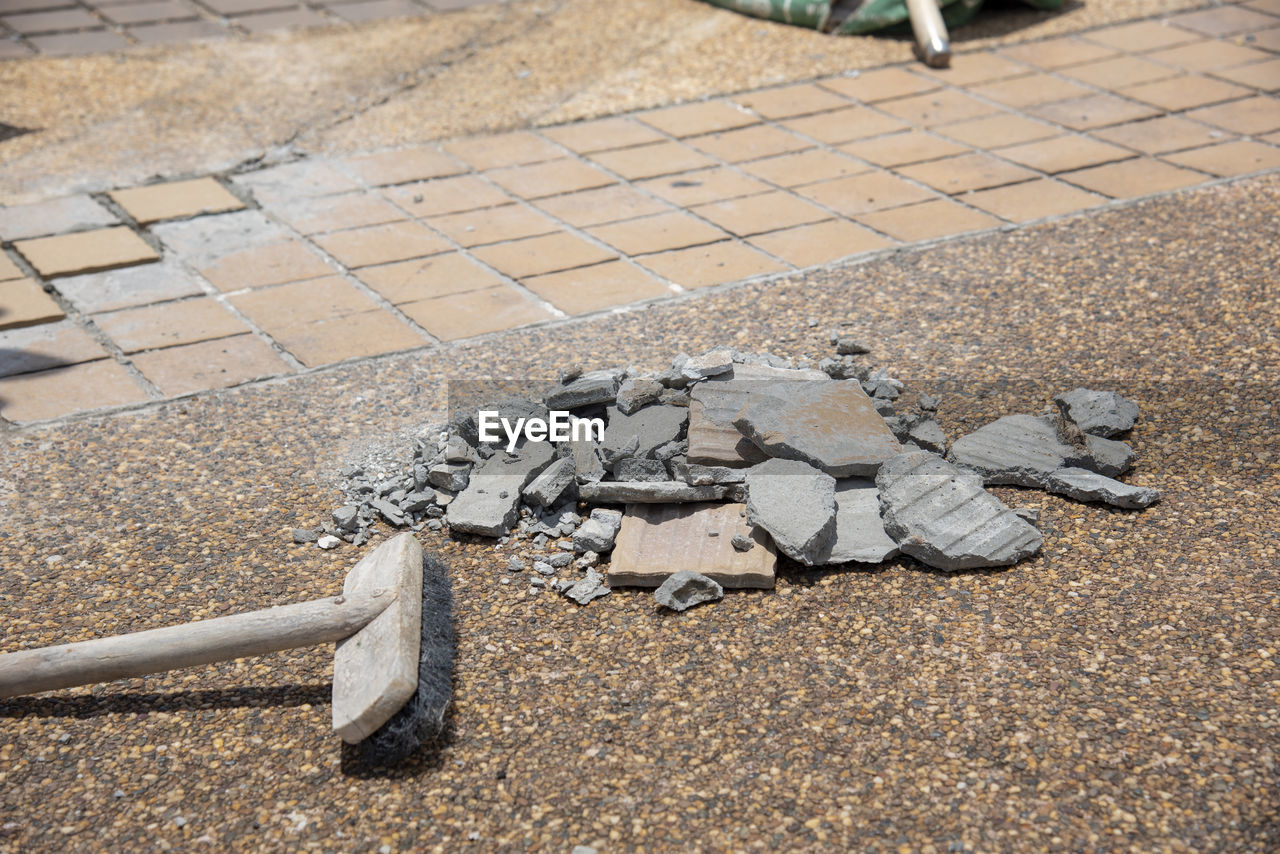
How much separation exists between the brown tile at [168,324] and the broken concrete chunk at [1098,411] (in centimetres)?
317

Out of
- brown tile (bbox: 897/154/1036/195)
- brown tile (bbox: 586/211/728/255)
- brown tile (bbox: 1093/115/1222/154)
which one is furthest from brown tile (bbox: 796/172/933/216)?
brown tile (bbox: 1093/115/1222/154)

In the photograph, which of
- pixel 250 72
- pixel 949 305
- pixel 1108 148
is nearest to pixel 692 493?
pixel 949 305

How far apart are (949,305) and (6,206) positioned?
451cm

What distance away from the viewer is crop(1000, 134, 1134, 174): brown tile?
571 centimetres

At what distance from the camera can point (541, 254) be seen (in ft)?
16.7

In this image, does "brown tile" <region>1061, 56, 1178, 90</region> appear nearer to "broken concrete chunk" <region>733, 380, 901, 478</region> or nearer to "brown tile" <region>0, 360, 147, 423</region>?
"broken concrete chunk" <region>733, 380, 901, 478</region>

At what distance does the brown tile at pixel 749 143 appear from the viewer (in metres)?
5.93

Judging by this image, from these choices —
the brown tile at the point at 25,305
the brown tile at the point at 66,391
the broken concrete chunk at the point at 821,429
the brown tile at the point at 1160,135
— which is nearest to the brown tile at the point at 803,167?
the brown tile at the point at 1160,135

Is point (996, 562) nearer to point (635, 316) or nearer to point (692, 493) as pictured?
point (692, 493)

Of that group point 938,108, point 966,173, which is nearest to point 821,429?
point 966,173

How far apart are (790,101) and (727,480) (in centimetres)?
379

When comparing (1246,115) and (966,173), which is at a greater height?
(1246,115)

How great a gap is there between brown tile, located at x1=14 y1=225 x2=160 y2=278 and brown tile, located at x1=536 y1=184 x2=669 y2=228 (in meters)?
1.87

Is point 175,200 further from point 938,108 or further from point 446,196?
point 938,108
